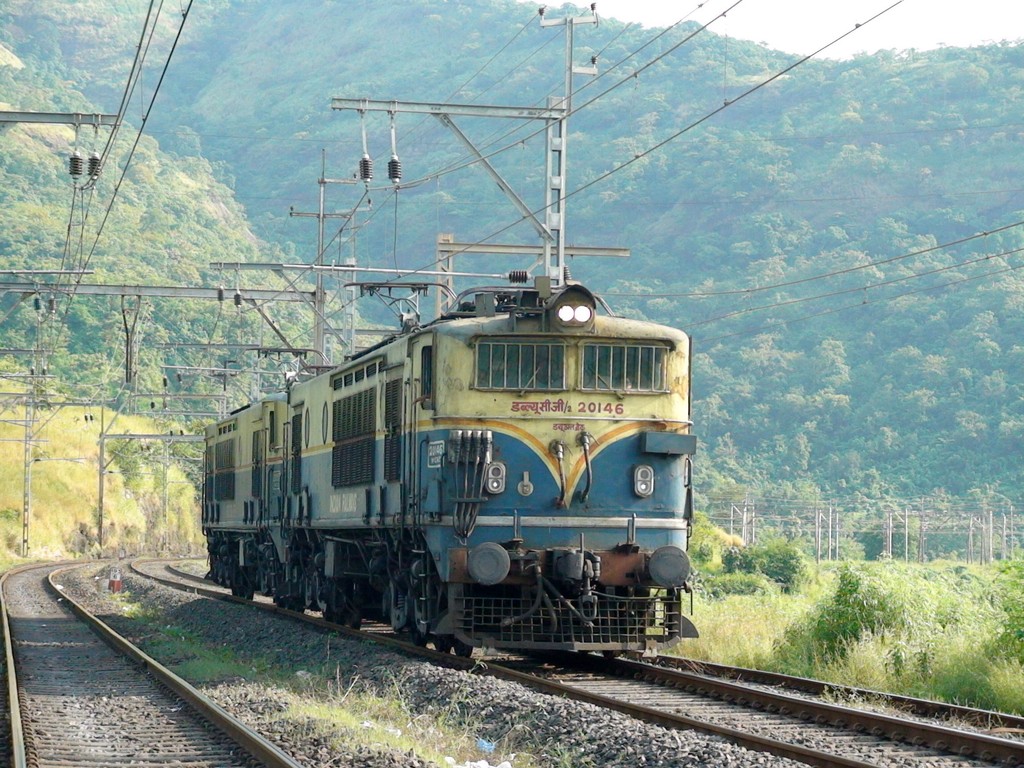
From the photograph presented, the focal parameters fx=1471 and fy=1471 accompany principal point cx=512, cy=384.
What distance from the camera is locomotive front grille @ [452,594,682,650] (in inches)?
588

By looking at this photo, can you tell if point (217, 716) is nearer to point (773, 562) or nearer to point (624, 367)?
point (624, 367)

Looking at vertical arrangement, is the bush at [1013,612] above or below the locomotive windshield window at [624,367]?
below

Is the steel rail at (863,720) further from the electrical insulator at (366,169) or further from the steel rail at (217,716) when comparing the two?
the electrical insulator at (366,169)

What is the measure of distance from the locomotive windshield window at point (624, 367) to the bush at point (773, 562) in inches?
979

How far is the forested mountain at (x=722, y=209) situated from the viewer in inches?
3233

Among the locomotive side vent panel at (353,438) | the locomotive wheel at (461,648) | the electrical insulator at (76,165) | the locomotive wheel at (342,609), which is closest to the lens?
the locomotive wheel at (461,648)

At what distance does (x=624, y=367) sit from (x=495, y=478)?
1.86 metres

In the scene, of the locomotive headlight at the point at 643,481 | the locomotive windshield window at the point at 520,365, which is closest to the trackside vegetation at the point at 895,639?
the locomotive headlight at the point at 643,481

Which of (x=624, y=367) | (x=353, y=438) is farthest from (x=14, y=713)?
(x=353, y=438)

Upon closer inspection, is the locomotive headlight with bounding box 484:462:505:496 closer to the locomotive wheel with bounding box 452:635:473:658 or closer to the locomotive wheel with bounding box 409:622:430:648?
the locomotive wheel with bounding box 452:635:473:658

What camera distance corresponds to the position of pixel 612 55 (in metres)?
127

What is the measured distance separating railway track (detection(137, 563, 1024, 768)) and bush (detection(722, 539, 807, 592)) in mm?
24688

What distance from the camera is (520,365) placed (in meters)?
15.4

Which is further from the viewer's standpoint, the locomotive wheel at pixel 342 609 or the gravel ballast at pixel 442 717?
the locomotive wheel at pixel 342 609
